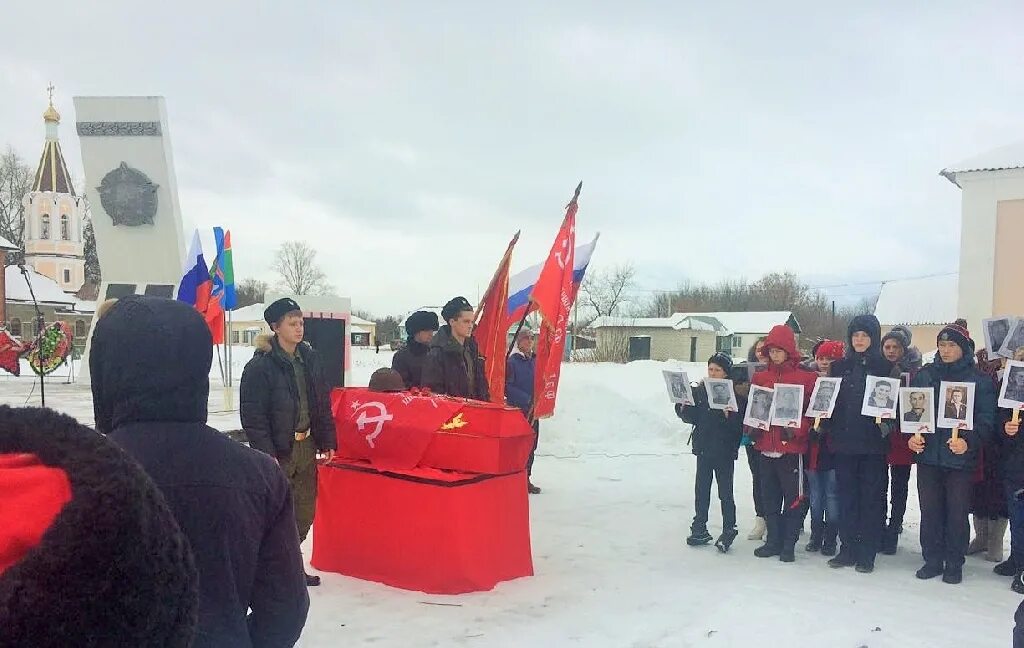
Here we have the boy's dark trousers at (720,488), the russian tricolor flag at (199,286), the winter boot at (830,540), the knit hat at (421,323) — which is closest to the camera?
the winter boot at (830,540)

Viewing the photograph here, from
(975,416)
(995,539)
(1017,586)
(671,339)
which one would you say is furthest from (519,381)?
(671,339)

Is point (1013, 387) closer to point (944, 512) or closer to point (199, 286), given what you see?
point (944, 512)

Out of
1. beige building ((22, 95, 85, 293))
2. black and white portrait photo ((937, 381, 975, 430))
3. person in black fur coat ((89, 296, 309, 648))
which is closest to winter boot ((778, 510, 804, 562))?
black and white portrait photo ((937, 381, 975, 430))

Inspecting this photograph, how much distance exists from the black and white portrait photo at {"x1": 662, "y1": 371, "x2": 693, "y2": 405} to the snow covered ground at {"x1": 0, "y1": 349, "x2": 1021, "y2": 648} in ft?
3.92

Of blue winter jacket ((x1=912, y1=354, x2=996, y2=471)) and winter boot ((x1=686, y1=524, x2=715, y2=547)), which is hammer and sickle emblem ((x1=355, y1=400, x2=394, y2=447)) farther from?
blue winter jacket ((x1=912, y1=354, x2=996, y2=471))

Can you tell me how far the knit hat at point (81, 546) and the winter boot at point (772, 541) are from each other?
561 centimetres

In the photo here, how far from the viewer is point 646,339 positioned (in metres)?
52.2

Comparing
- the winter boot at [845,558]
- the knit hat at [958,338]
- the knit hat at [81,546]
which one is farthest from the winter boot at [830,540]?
the knit hat at [81,546]

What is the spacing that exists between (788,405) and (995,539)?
2.02m

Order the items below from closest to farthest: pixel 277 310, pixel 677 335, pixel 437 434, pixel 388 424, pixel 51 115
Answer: pixel 277 310 → pixel 437 434 → pixel 388 424 → pixel 51 115 → pixel 677 335

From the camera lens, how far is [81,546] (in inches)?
31.4

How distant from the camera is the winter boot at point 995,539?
19.3 ft

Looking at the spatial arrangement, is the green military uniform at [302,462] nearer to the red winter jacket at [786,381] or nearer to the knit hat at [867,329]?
the red winter jacket at [786,381]

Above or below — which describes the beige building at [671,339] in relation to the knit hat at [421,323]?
below
